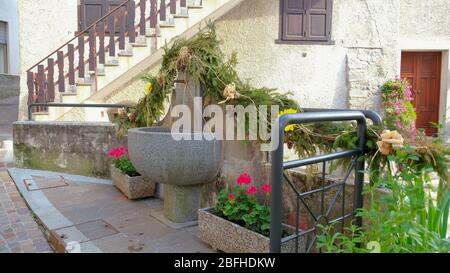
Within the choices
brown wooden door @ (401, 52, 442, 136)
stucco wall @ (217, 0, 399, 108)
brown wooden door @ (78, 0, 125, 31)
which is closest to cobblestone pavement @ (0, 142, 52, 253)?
brown wooden door @ (78, 0, 125, 31)

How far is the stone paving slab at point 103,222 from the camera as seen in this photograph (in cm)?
267

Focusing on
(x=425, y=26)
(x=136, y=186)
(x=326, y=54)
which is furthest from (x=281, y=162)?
(x=425, y=26)

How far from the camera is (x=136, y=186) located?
3783mm

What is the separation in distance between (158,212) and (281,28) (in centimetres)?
511

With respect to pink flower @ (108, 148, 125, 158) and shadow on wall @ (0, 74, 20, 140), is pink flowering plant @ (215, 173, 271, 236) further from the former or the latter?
shadow on wall @ (0, 74, 20, 140)

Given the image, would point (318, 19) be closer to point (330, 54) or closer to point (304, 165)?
point (330, 54)

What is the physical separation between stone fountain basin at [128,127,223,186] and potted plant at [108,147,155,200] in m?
0.89

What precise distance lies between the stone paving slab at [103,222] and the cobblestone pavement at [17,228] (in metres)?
0.07

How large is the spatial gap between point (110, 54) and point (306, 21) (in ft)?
12.3

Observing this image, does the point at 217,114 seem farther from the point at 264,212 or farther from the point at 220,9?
the point at 220,9

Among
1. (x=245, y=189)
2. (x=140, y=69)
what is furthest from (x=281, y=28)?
(x=245, y=189)

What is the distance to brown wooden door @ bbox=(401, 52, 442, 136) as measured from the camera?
825cm

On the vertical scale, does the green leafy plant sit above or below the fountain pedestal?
above

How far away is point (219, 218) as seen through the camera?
2.54 meters
